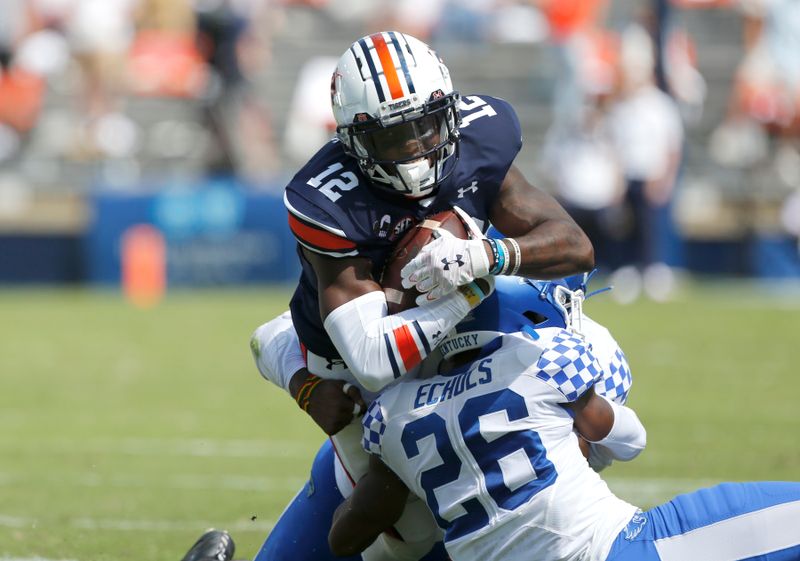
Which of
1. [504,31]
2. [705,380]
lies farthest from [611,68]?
[705,380]

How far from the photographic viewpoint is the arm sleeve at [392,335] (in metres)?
3.69

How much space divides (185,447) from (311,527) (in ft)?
9.35

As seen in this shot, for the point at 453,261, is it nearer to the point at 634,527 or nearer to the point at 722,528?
the point at 634,527

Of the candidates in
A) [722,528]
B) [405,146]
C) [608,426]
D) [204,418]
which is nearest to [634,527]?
[722,528]

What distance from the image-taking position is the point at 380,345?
369 centimetres

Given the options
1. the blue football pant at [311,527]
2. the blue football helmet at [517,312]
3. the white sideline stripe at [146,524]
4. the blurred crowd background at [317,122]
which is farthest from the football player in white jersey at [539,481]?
the blurred crowd background at [317,122]

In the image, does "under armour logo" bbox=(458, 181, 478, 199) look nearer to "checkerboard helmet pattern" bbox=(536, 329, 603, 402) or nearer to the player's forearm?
the player's forearm

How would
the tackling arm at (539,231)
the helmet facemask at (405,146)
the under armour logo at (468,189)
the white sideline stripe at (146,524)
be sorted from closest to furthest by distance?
1. the tackling arm at (539,231)
2. the helmet facemask at (405,146)
3. the under armour logo at (468,189)
4. the white sideline stripe at (146,524)

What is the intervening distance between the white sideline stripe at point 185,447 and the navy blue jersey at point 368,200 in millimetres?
2727

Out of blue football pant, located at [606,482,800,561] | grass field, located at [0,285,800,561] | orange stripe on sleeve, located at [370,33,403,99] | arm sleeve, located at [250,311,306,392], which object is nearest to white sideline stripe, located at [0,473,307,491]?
grass field, located at [0,285,800,561]

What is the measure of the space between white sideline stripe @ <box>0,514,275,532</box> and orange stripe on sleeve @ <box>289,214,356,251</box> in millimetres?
1856

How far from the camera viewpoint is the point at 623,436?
3844 mm

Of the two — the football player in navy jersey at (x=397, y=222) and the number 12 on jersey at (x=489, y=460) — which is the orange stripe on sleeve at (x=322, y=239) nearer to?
the football player in navy jersey at (x=397, y=222)

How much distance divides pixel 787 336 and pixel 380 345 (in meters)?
7.13
